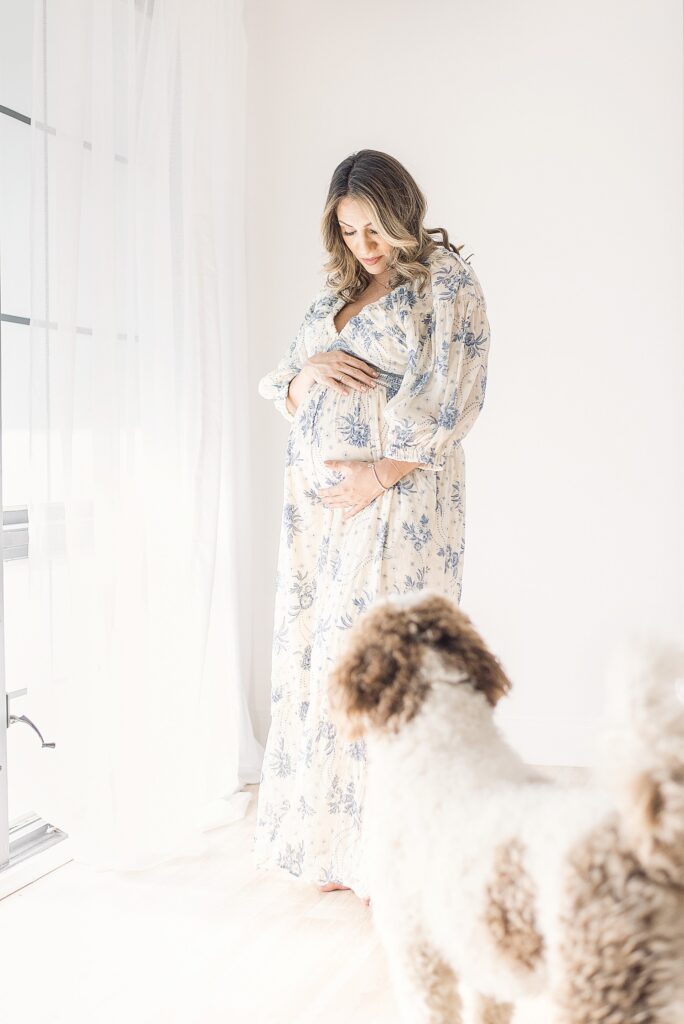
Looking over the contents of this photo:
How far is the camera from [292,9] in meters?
3.00

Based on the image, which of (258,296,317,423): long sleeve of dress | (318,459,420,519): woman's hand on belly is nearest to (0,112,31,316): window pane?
(258,296,317,423): long sleeve of dress

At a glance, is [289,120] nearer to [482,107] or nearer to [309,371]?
[482,107]

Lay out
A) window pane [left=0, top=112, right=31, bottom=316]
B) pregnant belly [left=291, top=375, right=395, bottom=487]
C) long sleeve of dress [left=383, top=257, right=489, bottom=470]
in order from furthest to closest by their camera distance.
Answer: window pane [left=0, top=112, right=31, bottom=316]
pregnant belly [left=291, top=375, right=395, bottom=487]
long sleeve of dress [left=383, top=257, right=489, bottom=470]

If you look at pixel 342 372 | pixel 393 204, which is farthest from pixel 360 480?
pixel 393 204

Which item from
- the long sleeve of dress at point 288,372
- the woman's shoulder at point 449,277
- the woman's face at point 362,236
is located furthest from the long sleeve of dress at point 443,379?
the long sleeve of dress at point 288,372

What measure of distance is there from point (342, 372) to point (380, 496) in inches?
10.5

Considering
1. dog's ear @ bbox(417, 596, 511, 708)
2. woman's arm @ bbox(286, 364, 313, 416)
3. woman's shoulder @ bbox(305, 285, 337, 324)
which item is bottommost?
dog's ear @ bbox(417, 596, 511, 708)

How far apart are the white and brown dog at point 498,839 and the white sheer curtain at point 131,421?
1.16m

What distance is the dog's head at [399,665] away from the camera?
0.99 m

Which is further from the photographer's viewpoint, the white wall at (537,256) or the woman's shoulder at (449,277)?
the white wall at (537,256)

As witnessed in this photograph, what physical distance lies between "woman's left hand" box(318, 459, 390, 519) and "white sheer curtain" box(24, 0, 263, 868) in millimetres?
532

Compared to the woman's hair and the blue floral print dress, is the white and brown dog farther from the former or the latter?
the woman's hair

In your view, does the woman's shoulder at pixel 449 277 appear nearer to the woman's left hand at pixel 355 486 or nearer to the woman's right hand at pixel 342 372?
the woman's right hand at pixel 342 372

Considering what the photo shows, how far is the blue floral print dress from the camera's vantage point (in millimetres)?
1787
